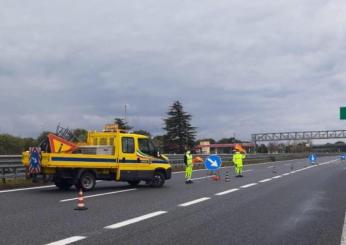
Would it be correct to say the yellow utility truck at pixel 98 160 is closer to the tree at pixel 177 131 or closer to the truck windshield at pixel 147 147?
the truck windshield at pixel 147 147

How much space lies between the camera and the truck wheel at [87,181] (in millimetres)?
18167

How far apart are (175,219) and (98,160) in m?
8.42

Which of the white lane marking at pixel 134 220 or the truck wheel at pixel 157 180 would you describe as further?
the truck wheel at pixel 157 180

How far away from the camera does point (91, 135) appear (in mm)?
20344

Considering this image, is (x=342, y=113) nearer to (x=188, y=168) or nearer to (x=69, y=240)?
(x=188, y=168)

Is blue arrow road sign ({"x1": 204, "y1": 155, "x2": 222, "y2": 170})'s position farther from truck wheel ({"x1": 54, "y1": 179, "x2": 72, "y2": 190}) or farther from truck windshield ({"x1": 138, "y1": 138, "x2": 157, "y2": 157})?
truck wheel ({"x1": 54, "y1": 179, "x2": 72, "y2": 190})

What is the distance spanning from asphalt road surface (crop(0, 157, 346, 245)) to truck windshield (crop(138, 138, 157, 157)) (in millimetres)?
3739

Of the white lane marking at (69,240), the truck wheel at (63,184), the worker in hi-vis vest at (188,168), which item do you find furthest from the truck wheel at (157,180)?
the white lane marking at (69,240)

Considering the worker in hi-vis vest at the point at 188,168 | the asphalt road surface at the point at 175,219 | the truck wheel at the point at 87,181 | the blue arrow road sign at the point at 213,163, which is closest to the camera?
the asphalt road surface at the point at 175,219

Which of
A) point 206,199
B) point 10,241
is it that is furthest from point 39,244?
point 206,199

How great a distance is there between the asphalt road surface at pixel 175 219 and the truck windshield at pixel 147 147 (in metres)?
3.74

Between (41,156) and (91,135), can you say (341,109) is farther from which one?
(41,156)

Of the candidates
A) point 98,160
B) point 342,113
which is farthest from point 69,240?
point 342,113

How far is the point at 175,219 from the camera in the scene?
10.7 metres
